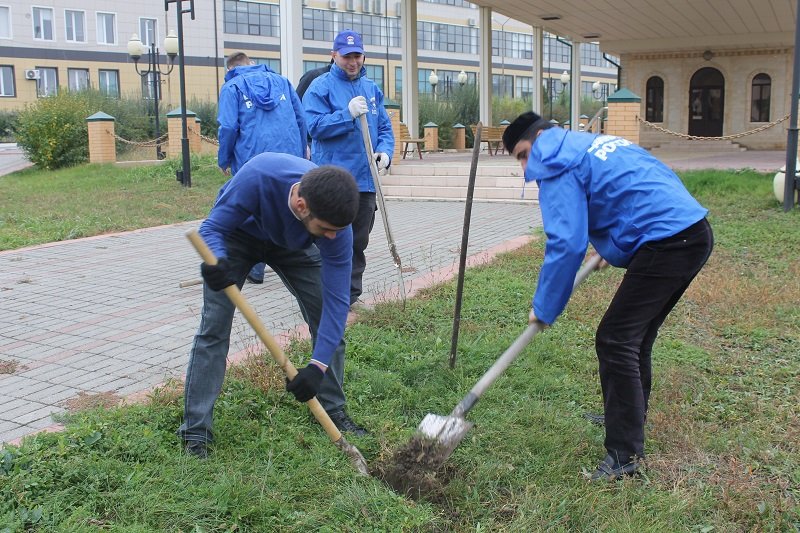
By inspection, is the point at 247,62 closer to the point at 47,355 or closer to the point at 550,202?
the point at 47,355

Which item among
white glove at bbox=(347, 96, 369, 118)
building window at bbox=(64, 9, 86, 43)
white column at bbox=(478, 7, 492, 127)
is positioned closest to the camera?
white glove at bbox=(347, 96, 369, 118)

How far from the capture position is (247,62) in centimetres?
640

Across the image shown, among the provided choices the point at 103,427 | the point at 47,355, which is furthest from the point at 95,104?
the point at 103,427

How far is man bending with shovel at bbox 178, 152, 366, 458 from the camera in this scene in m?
2.72

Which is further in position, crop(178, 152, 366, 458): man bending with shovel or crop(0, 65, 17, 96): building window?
crop(0, 65, 17, 96): building window

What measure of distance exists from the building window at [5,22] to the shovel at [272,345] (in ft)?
162

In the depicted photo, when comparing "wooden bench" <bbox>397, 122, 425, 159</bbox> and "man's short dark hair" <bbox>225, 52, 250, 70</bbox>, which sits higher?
"man's short dark hair" <bbox>225, 52, 250, 70</bbox>

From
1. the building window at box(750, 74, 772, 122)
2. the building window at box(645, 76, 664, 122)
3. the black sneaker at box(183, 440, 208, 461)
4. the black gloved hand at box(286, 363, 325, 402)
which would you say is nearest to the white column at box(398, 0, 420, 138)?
the building window at box(645, 76, 664, 122)

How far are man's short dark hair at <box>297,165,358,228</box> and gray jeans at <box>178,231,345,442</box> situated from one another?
26.6 inches

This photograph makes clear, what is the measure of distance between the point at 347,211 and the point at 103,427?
1.55 meters

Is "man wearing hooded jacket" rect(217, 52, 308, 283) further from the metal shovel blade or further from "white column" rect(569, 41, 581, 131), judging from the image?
"white column" rect(569, 41, 581, 131)

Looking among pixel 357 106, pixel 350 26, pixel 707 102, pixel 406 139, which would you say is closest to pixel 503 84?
pixel 350 26

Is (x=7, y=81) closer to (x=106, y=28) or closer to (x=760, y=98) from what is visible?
(x=106, y=28)

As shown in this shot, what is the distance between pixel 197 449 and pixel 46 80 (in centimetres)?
4935
